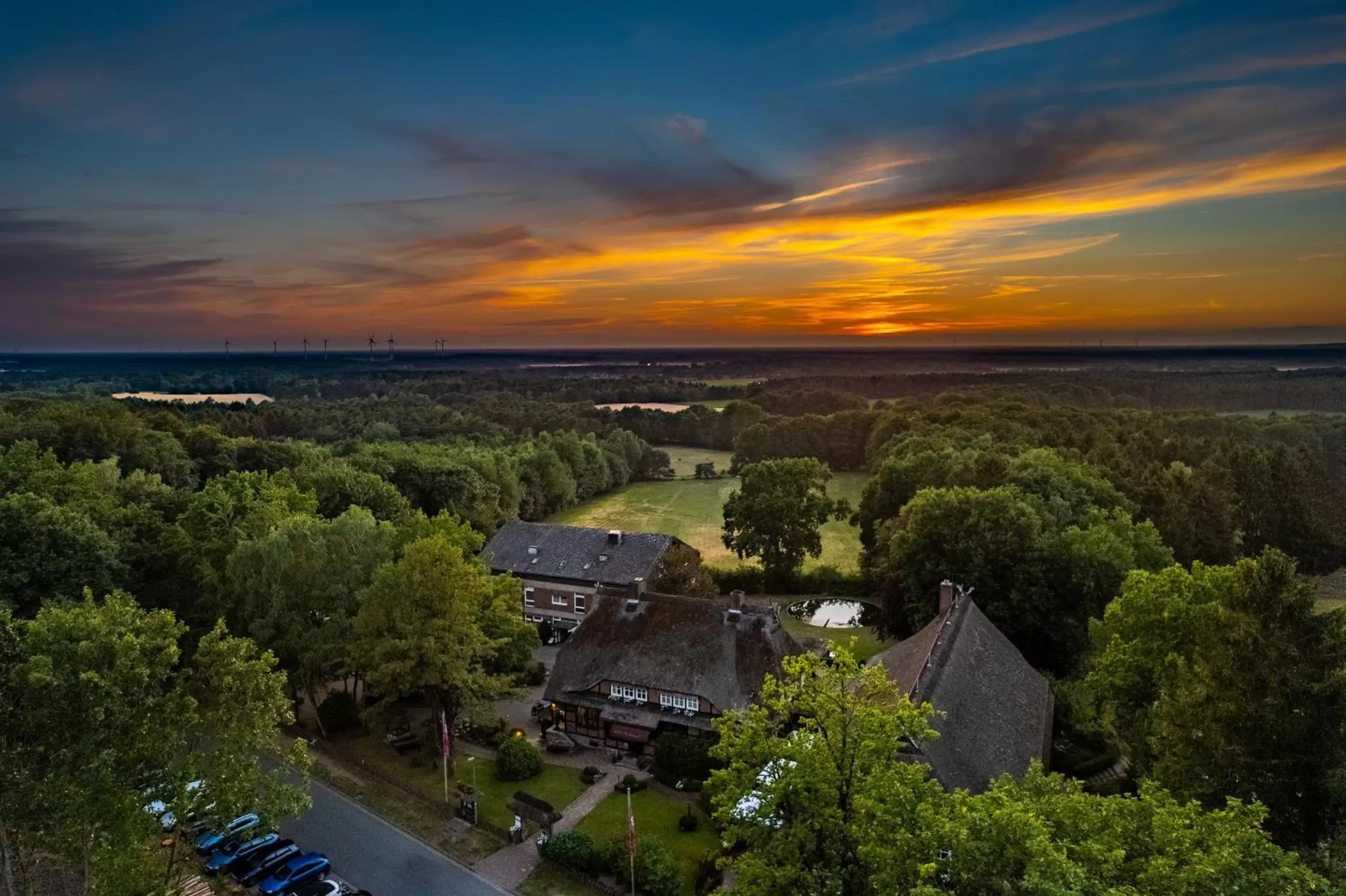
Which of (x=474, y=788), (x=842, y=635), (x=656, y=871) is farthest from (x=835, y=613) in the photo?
(x=656, y=871)

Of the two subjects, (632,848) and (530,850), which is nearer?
(632,848)

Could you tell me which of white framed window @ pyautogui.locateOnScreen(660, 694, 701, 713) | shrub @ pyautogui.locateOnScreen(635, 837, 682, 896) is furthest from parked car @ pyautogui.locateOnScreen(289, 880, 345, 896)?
white framed window @ pyautogui.locateOnScreen(660, 694, 701, 713)

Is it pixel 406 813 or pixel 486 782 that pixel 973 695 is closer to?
pixel 486 782

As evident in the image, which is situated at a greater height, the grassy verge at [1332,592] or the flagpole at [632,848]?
the flagpole at [632,848]

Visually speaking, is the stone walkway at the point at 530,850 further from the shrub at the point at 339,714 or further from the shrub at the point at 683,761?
the shrub at the point at 339,714

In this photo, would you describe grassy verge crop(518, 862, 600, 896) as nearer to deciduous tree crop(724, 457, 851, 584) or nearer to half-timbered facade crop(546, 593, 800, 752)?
half-timbered facade crop(546, 593, 800, 752)

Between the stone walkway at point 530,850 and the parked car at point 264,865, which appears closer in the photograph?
the parked car at point 264,865

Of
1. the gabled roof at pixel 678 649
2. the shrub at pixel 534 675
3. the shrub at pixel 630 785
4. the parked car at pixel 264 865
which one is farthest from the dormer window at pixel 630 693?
the parked car at pixel 264 865
